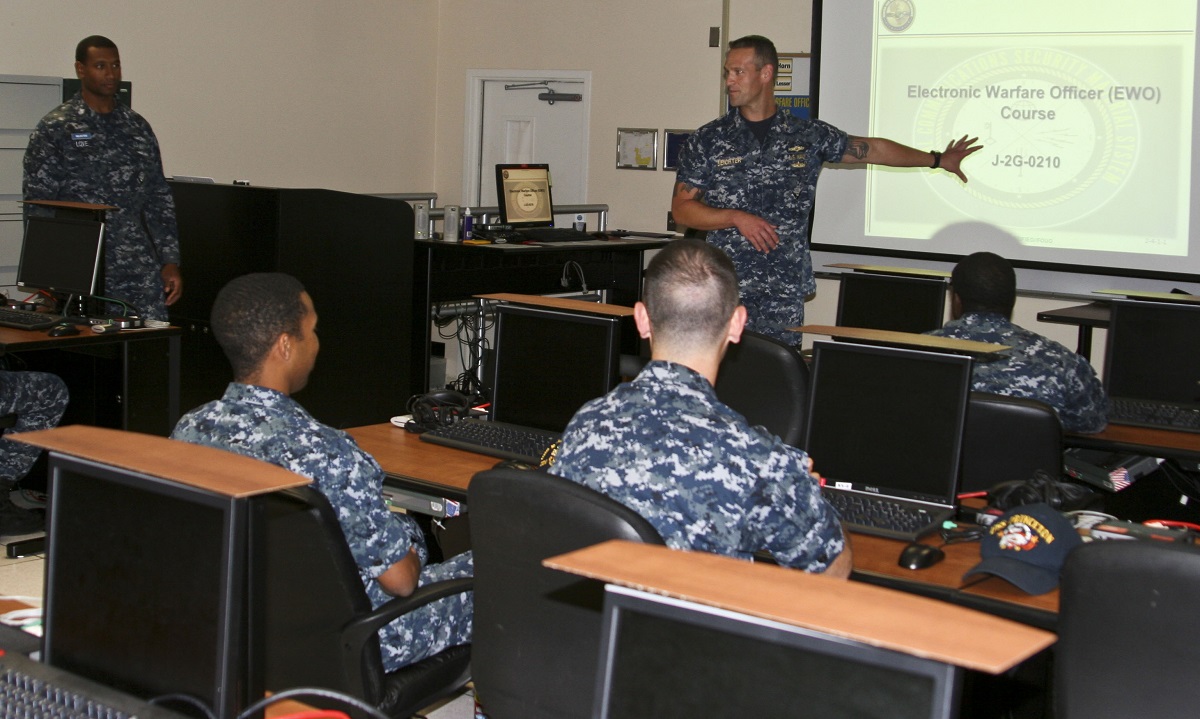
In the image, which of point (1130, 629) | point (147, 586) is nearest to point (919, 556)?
point (1130, 629)

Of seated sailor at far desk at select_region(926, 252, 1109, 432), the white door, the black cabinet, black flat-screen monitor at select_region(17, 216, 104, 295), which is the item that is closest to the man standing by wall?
seated sailor at far desk at select_region(926, 252, 1109, 432)

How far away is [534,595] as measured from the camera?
1.78 metres

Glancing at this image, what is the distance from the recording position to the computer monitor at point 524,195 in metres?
6.80

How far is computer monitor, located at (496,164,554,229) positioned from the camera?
22.3ft

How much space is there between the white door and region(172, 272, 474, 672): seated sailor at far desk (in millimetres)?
6020

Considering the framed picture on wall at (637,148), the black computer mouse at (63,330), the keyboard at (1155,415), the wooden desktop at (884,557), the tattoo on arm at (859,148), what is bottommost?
the wooden desktop at (884,557)

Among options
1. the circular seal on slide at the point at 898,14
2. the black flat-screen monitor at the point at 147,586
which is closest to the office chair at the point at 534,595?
the black flat-screen monitor at the point at 147,586

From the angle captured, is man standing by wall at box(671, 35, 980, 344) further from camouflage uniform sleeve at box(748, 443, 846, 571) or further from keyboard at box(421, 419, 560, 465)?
camouflage uniform sleeve at box(748, 443, 846, 571)

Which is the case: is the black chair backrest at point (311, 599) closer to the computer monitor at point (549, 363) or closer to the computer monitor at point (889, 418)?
the computer monitor at point (549, 363)

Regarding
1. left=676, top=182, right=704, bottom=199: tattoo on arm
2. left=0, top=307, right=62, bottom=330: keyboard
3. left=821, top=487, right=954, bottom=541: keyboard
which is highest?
left=676, top=182, right=704, bottom=199: tattoo on arm

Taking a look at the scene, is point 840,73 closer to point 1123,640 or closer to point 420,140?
point 420,140

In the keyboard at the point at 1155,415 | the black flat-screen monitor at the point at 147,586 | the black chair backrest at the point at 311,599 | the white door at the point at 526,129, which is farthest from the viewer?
the white door at the point at 526,129

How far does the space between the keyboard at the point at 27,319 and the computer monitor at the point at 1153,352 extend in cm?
364

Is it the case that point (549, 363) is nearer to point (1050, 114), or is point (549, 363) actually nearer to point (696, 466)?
point (696, 466)
